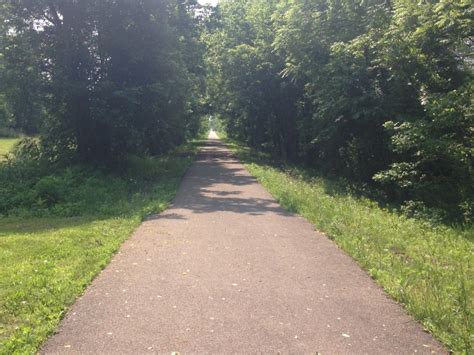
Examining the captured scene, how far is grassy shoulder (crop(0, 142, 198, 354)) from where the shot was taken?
5160mm

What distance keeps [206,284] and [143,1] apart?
614 inches

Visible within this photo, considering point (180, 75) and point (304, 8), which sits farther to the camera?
point (180, 75)

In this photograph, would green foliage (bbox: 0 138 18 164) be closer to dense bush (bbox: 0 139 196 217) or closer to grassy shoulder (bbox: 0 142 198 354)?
dense bush (bbox: 0 139 196 217)

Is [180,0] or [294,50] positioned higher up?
[180,0]

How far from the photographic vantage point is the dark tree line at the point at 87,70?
1811 centimetres

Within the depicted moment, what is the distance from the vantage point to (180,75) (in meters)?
21.3

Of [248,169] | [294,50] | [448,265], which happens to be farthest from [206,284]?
[248,169]

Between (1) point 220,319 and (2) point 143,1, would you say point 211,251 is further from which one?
(2) point 143,1

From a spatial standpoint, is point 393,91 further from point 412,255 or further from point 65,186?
point 65,186

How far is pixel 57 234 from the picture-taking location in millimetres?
9359

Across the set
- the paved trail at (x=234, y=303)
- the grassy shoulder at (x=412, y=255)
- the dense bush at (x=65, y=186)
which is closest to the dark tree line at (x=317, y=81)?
the dense bush at (x=65, y=186)

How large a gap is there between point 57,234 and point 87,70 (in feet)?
36.4

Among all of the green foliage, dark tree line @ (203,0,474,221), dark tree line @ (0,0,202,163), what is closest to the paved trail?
dark tree line @ (203,0,474,221)

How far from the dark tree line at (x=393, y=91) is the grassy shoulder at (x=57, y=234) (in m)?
6.56
